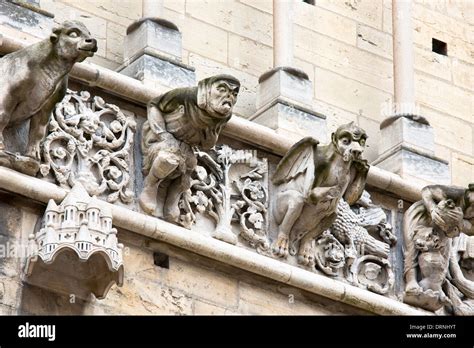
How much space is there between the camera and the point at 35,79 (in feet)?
42.8

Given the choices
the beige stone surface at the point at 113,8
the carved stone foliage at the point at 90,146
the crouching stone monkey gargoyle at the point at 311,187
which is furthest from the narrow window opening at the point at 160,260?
the beige stone surface at the point at 113,8

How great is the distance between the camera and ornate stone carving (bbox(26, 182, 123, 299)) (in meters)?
12.8

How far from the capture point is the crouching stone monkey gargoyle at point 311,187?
13797 millimetres

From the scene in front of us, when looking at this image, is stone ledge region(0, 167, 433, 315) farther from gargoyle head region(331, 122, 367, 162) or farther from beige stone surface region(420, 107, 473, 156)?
beige stone surface region(420, 107, 473, 156)

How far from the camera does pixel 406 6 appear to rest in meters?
15.1

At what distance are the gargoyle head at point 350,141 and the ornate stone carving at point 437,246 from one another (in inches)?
26.9

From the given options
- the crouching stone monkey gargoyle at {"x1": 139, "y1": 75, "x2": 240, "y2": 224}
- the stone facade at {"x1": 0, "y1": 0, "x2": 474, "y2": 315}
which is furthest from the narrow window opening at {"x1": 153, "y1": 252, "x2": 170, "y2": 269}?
the crouching stone monkey gargoyle at {"x1": 139, "y1": 75, "x2": 240, "y2": 224}

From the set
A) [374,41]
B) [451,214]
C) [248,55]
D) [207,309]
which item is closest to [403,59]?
[374,41]

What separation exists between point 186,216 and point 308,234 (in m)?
0.73

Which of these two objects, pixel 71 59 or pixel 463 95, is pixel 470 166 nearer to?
pixel 463 95

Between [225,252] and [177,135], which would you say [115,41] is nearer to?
[177,135]

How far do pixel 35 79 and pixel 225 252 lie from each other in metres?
1.26

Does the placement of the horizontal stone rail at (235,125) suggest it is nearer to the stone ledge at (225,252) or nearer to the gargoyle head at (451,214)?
the gargoyle head at (451,214)
